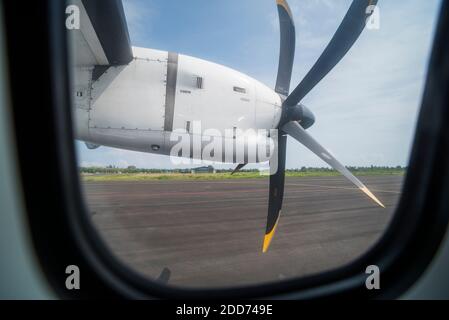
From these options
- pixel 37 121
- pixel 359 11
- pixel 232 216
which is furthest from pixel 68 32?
pixel 232 216

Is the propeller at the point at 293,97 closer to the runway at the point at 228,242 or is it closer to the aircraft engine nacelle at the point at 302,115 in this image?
the aircraft engine nacelle at the point at 302,115

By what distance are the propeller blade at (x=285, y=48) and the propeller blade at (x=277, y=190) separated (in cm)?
78

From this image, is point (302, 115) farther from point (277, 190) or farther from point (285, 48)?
point (277, 190)

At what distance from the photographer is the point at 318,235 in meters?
4.71

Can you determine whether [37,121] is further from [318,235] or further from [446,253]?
[318,235]

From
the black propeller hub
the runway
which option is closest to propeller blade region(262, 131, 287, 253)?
the black propeller hub

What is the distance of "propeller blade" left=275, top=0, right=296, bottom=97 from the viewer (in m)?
3.56

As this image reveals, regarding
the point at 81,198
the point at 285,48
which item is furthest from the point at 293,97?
the point at 81,198

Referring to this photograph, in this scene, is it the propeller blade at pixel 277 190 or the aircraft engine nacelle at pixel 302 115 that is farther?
the aircraft engine nacelle at pixel 302 115

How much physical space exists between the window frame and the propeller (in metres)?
1.22

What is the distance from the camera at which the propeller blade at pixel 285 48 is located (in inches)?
140

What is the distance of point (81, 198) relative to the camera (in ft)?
4.73

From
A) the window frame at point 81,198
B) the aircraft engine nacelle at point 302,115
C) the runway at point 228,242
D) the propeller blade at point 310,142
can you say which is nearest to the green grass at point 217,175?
the runway at point 228,242
